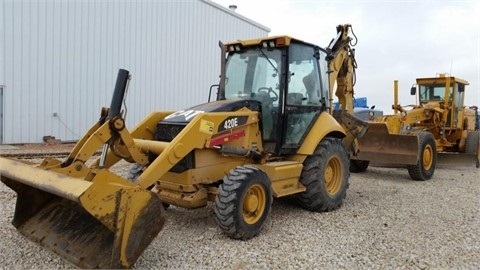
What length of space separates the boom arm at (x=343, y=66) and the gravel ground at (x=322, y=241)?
171 centimetres

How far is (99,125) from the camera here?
14.1ft

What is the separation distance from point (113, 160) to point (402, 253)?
3205 mm

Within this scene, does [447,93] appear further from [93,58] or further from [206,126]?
[93,58]

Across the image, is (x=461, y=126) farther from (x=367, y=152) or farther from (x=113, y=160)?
(x=113, y=160)

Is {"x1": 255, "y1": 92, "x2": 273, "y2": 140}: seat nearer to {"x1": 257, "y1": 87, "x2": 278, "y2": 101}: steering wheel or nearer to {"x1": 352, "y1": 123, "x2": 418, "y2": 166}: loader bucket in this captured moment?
{"x1": 257, "y1": 87, "x2": 278, "y2": 101}: steering wheel

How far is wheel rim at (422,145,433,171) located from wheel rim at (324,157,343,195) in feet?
12.0

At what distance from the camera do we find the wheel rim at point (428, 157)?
8.91 meters

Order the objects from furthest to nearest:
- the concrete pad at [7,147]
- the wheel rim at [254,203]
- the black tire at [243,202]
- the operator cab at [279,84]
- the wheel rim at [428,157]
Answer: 1. the concrete pad at [7,147]
2. the wheel rim at [428,157]
3. the operator cab at [279,84]
4. the wheel rim at [254,203]
5. the black tire at [243,202]

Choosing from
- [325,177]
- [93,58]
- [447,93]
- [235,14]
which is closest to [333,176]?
[325,177]

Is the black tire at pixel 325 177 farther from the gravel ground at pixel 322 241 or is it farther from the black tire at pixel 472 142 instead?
the black tire at pixel 472 142

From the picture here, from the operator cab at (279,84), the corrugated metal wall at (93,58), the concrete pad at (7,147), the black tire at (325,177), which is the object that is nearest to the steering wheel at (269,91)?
the operator cab at (279,84)

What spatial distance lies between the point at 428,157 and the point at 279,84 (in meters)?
5.08

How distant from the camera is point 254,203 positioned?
460 centimetres

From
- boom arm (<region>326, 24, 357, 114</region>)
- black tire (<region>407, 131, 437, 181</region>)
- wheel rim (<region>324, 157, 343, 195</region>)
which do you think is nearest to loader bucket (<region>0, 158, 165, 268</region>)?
wheel rim (<region>324, 157, 343, 195</region>)
